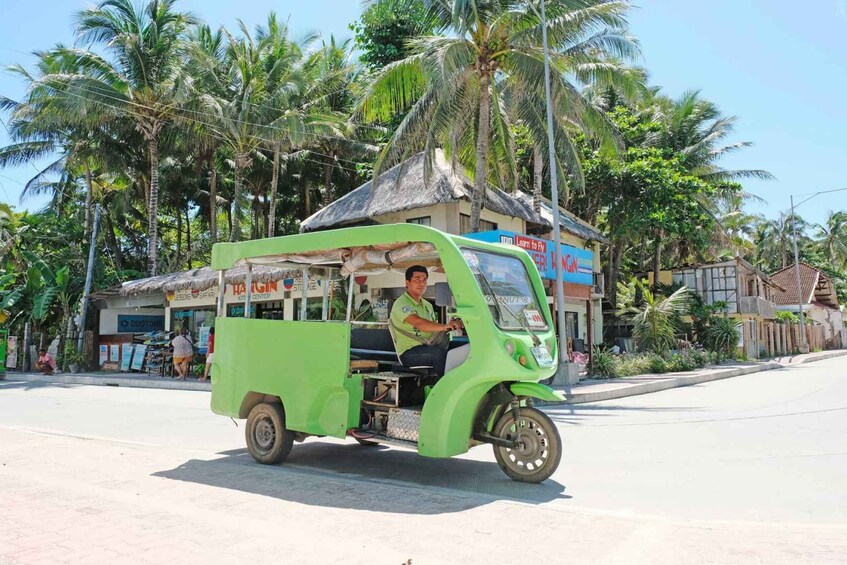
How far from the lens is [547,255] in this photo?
1711 centimetres

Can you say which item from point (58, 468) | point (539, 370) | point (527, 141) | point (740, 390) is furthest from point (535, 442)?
point (527, 141)

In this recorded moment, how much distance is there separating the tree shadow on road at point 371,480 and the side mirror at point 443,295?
1568mm

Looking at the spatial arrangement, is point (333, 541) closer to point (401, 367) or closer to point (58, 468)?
point (401, 367)

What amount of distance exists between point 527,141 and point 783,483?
73.4ft

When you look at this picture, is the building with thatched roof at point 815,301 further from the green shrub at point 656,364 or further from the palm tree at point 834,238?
the green shrub at point 656,364

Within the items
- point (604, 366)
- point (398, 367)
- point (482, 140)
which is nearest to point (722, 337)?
point (604, 366)

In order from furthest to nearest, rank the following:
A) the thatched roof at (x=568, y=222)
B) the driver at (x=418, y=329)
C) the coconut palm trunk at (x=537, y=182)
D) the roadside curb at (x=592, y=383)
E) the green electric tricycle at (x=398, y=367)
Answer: the thatched roof at (x=568, y=222) → the coconut palm trunk at (x=537, y=182) → the roadside curb at (x=592, y=383) → the driver at (x=418, y=329) → the green electric tricycle at (x=398, y=367)

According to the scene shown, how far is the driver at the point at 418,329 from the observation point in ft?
19.7

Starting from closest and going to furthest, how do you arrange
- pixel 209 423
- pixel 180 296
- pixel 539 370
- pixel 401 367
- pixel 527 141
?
pixel 539 370 → pixel 401 367 → pixel 209 423 → pixel 180 296 → pixel 527 141

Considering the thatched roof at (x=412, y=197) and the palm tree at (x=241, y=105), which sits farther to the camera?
the palm tree at (x=241, y=105)

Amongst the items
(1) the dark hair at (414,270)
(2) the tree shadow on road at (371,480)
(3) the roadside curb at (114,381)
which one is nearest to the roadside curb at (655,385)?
(2) the tree shadow on road at (371,480)

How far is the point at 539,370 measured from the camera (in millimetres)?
5492

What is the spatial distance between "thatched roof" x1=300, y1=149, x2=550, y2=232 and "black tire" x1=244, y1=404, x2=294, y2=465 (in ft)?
43.4

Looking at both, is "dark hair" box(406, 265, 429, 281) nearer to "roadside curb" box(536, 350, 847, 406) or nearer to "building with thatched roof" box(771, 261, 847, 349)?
"roadside curb" box(536, 350, 847, 406)
